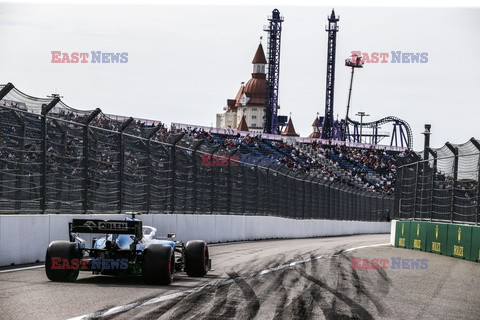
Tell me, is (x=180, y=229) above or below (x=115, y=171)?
below

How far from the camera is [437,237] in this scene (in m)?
21.7

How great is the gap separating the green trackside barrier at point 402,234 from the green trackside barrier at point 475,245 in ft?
20.3

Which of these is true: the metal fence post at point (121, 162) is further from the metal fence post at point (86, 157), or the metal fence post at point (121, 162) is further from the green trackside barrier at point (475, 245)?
the green trackside barrier at point (475, 245)

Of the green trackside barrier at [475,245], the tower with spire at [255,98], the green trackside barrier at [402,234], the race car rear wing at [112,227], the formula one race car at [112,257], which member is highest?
the tower with spire at [255,98]

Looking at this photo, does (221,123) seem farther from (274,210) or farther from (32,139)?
(32,139)

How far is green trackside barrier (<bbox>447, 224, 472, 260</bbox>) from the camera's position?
19141 millimetres

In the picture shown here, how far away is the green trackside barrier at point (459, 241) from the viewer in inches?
754

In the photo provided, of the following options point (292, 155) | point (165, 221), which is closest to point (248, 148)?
point (292, 155)

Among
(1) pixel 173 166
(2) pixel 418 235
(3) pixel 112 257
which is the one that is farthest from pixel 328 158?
(3) pixel 112 257

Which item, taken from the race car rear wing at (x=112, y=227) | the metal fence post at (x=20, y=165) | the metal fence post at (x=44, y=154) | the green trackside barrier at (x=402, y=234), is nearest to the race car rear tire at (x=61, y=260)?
the race car rear wing at (x=112, y=227)

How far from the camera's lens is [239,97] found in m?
182

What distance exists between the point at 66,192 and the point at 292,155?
61.6m

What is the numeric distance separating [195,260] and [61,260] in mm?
2316

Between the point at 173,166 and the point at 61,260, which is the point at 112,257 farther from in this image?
the point at 173,166
